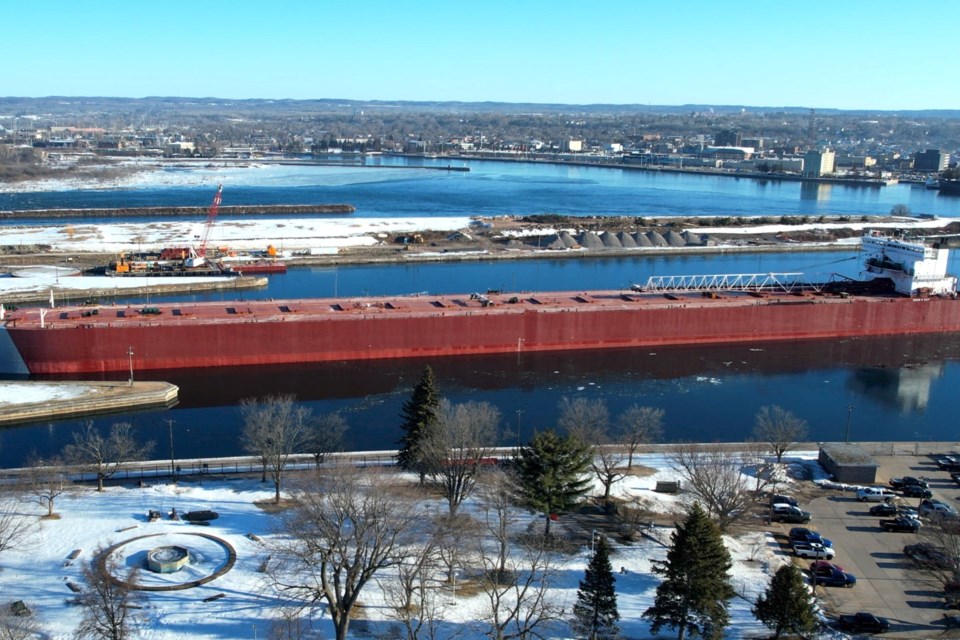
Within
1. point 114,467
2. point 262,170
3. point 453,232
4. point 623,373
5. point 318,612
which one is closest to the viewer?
point 318,612

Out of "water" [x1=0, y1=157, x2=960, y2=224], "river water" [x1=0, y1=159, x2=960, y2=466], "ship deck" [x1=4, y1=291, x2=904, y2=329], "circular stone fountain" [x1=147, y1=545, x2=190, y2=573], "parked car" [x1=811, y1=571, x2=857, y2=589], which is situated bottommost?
"river water" [x1=0, y1=159, x2=960, y2=466]

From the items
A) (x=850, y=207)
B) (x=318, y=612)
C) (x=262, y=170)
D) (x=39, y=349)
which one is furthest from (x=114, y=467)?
(x=262, y=170)

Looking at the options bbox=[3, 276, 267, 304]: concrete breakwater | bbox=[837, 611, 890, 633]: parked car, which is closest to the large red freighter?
bbox=[3, 276, 267, 304]: concrete breakwater

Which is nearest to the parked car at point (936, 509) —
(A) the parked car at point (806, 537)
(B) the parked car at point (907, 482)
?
(B) the parked car at point (907, 482)

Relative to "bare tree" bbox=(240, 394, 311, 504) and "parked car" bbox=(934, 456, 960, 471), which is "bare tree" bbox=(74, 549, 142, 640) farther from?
"parked car" bbox=(934, 456, 960, 471)

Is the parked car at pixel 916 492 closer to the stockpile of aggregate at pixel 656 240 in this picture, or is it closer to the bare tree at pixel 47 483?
the bare tree at pixel 47 483

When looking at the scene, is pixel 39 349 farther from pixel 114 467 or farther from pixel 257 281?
pixel 257 281

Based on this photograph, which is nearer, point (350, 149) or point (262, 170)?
point (262, 170)
